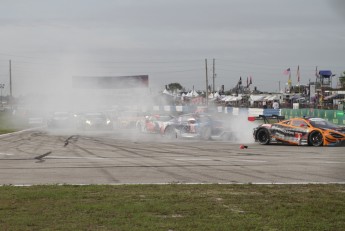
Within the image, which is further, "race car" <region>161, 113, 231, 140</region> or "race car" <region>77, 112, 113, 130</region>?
"race car" <region>77, 112, 113, 130</region>

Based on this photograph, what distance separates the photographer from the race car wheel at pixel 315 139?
19406 millimetres

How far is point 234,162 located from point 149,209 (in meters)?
6.73

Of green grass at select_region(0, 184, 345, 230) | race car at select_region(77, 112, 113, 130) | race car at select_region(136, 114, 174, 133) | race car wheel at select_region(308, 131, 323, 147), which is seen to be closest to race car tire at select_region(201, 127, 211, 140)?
race car at select_region(136, 114, 174, 133)

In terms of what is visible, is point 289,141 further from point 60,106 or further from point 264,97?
point 264,97

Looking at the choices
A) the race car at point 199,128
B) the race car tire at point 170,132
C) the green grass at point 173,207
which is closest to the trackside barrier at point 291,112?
the race car at point 199,128

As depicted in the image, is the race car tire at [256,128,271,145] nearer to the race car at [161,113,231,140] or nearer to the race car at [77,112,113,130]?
the race car at [161,113,231,140]

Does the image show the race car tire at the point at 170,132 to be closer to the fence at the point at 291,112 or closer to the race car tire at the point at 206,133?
the race car tire at the point at 206,133

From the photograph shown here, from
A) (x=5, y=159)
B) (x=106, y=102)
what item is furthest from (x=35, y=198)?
(x=106, y=102)

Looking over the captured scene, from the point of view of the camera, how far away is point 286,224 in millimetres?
6289

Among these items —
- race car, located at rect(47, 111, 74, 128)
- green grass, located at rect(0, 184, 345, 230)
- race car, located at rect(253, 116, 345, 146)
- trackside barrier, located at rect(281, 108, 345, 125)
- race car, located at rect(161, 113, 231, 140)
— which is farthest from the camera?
race car, located at rect(47, 111, 74, 128)

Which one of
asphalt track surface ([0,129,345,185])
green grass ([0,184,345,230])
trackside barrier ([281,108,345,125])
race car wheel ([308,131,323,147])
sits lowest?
asphalt track surface ([0,129,345,185])

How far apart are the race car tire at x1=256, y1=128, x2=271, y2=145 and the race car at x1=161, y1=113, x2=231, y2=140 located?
2284 millimetres

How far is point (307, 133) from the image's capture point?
1953 centimetres

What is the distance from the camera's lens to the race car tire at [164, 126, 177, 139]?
25.2 metres
